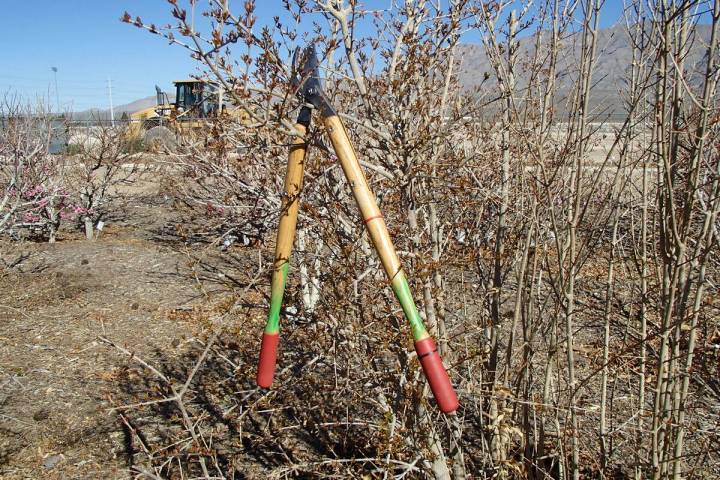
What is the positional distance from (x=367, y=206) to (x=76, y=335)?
553 cm

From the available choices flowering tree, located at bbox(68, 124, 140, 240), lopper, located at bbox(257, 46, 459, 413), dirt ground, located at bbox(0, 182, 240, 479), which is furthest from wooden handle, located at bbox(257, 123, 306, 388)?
flowering tree, located at bbox(68, 124, 140, 240)

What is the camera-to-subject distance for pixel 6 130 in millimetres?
8867

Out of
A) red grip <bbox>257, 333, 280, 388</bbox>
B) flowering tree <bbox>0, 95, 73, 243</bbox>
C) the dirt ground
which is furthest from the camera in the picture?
flowering tree <bbox>0, 95, 73, 243</bbox>

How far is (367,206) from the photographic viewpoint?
5.22ft

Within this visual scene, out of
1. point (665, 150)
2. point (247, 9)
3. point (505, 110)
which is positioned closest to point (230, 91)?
point (247, 9)

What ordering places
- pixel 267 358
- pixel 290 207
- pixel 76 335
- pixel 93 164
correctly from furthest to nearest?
1. pixel 93 164
2. pixel 76 335
3. pixel 267 358
4. pixel 290 207

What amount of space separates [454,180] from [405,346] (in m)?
0.82

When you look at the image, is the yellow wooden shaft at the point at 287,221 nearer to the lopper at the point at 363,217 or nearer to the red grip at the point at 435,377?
the lopper at the point at 363,217

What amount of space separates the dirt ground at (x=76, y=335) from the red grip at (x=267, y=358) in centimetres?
60

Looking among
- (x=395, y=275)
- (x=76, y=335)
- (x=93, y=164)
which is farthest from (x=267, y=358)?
(x=93, y=164)

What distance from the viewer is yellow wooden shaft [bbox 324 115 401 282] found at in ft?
5.14

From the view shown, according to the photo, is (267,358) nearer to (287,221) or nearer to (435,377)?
(287,221)

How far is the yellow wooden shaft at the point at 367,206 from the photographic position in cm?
157

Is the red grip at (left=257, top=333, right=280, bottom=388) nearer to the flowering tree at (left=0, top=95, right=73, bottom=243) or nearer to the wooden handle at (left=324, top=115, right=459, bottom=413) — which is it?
the wooden handle at (left=324, top=115, right=459, bottom=413)
